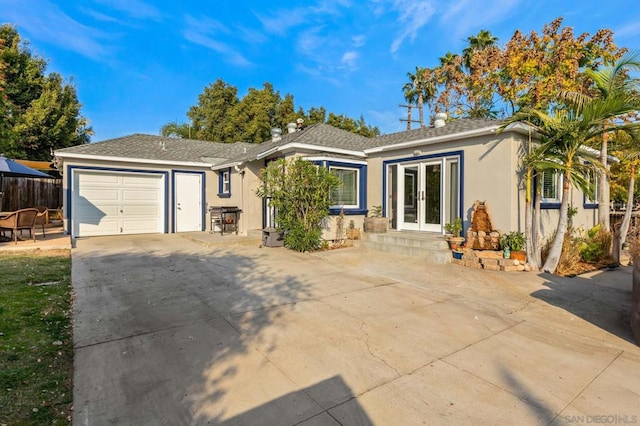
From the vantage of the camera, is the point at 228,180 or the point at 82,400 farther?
the point at 228,180

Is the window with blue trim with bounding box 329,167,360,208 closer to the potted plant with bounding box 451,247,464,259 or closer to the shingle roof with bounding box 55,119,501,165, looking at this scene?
the shingle roof with bounding box 55,119,501,165

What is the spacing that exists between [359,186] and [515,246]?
514cm

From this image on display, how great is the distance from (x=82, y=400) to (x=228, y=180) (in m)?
12.0

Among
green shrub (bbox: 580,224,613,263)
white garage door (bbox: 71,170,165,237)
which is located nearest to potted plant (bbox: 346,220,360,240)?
green shrub (bbox: 580,224,613,263)

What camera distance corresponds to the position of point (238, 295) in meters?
5.18

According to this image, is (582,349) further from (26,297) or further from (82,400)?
(26,297)

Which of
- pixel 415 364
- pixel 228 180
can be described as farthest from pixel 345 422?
pixel 228 180

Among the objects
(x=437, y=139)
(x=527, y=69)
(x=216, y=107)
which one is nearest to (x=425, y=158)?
Result: (x=437, y=139)

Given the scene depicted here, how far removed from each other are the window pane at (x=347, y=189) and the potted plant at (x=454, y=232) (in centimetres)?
322

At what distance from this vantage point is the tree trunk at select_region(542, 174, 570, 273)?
672 centimetres

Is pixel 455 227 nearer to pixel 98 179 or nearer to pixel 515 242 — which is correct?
pixel 515 242

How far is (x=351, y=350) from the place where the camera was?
3.34 metres

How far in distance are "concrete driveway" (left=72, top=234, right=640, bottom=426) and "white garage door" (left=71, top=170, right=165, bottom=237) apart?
707cm

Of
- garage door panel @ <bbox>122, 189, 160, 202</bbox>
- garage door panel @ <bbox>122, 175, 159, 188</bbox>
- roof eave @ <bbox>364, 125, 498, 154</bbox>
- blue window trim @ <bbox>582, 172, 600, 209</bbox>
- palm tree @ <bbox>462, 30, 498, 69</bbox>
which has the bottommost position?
blue window trim @ <bbox>582, 172, 600, 209</bbox>
